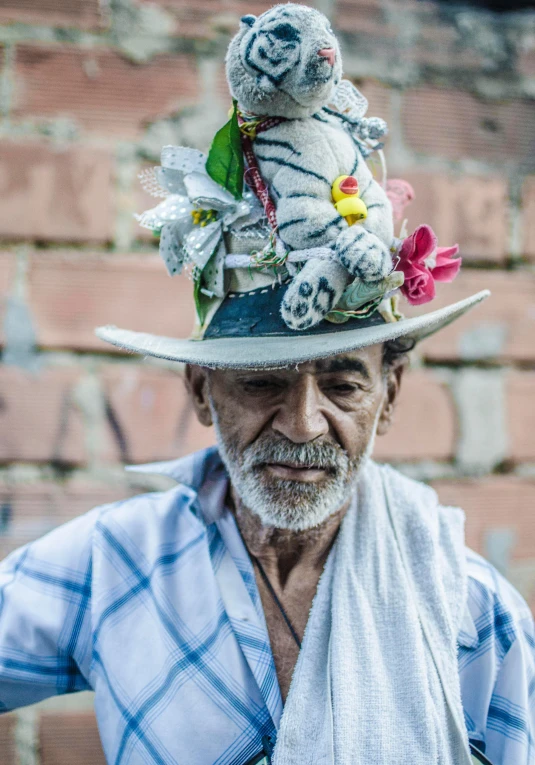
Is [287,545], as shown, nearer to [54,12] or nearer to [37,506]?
[37,506]

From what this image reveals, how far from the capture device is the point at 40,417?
152cm

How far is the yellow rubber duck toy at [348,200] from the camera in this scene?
911 mm

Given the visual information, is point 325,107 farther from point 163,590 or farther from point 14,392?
point 14,392

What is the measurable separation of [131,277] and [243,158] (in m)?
0.61

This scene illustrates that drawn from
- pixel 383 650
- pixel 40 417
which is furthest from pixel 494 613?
pixel 40 417

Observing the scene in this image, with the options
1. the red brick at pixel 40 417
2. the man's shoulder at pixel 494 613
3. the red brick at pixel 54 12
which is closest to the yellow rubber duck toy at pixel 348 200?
the man's shoulder at pixel 494 613

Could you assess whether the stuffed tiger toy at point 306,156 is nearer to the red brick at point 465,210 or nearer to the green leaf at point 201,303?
the green leaf at point 201,303

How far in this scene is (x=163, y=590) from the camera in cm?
109

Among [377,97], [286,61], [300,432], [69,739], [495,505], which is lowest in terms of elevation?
[69,739]

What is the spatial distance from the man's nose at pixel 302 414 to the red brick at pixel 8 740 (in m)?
1.01

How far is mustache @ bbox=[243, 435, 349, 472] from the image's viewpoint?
3.35 ft

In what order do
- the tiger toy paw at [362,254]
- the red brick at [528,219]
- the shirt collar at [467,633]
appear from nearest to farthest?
the tiger toy paw at [362,254], the shirt collar at [467,633], the red brick at [528,219]

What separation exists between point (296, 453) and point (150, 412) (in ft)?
2.04

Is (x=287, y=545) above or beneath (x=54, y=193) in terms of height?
beneath
